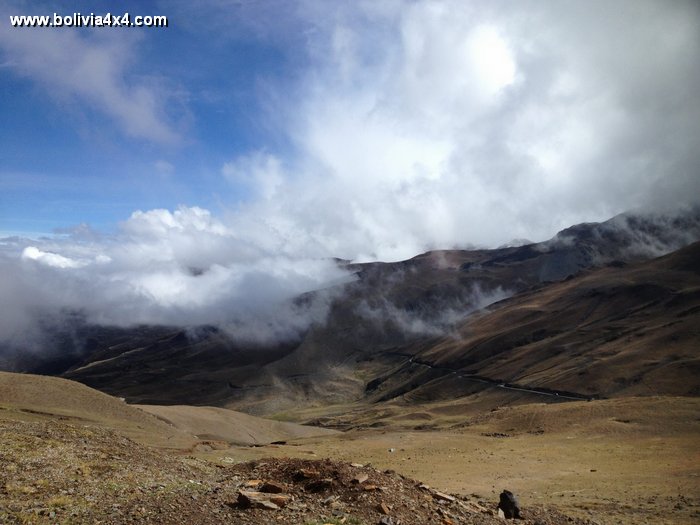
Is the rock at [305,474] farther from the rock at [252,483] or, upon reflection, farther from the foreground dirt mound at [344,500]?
the rock at [252,483]

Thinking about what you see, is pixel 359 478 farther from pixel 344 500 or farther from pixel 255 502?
pixel 255 502

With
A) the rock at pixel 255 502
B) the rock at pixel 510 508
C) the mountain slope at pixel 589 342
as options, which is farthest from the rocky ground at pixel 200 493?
the mountain slope at pixel 589 342

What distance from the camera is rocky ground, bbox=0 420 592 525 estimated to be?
51.3 ft

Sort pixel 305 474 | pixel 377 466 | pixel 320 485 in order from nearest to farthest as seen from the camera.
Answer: pixel 320 485 < pixel 305 474 < pixel 377 466

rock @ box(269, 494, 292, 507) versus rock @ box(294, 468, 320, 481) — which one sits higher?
rock @ box(294, 468, 320, 481)

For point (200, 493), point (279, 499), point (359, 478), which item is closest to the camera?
point (279, 499)

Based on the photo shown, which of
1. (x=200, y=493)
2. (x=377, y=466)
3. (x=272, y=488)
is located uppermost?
(x=200, y=493)

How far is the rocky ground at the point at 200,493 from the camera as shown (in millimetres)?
15625

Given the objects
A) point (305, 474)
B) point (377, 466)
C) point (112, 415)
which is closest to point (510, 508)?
point (305, 474)

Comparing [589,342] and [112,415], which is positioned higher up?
[589,342]

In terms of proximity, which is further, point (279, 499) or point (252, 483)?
point (252, 483)

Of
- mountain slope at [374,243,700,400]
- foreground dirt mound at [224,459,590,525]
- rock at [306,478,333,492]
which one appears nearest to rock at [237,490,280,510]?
foreground dirt mound at [224,459,590,525]

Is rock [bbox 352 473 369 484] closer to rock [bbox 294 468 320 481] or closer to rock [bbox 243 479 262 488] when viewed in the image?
rock [bbox 294 468 320 481]

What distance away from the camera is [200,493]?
58.2ft
